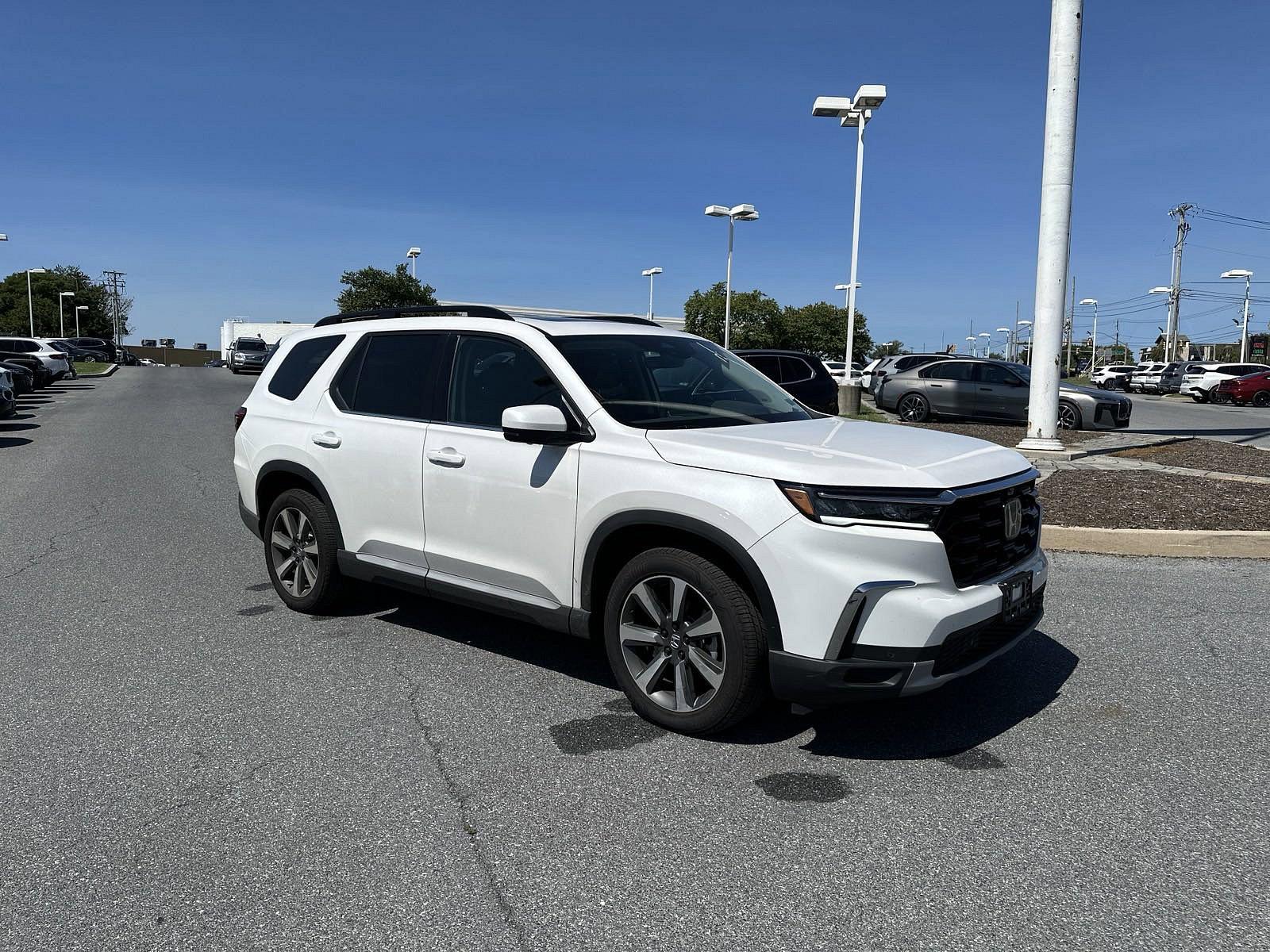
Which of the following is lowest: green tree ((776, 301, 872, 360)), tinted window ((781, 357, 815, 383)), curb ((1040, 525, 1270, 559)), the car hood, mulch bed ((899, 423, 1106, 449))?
curb ((1040, 525, 1270, 559))

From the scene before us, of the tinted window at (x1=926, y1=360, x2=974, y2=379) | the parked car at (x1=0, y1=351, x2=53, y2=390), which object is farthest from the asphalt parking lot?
the parked car at (x1=0, y1=351, x2=53, y2=390)

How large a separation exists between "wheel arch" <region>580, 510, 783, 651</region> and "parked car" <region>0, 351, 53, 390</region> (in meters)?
34.0

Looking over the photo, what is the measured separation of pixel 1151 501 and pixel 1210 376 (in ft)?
113

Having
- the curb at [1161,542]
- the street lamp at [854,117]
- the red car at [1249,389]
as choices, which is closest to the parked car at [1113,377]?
the red car at [1249,389]

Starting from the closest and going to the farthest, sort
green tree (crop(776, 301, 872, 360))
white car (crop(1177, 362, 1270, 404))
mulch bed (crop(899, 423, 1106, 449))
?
mulch bed (crop(899, 423, 1106, 449)), white car (crop(1177, 362, 1270, 404)), green tree (crop(776, 301, 872, 360))

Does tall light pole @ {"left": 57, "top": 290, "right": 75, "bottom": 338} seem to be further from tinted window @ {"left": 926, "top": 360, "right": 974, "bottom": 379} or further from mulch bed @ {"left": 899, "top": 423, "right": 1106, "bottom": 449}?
mulch bed @ {"left": 899, "top": 423, "right": 1106, "bottom": 449}

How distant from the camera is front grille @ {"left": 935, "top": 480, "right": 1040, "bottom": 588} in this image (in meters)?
3.78

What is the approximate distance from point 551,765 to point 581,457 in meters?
1.30

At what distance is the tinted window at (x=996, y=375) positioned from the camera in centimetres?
2131

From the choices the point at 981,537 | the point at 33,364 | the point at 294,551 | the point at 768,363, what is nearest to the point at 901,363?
the point at 768,363

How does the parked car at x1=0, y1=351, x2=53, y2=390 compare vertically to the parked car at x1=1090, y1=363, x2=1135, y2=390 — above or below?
below

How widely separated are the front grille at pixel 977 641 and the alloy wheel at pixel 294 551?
361 centimetres

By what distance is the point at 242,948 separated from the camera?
8.84 ft

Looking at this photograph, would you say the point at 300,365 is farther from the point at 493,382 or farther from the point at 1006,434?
the point at 1006,434
